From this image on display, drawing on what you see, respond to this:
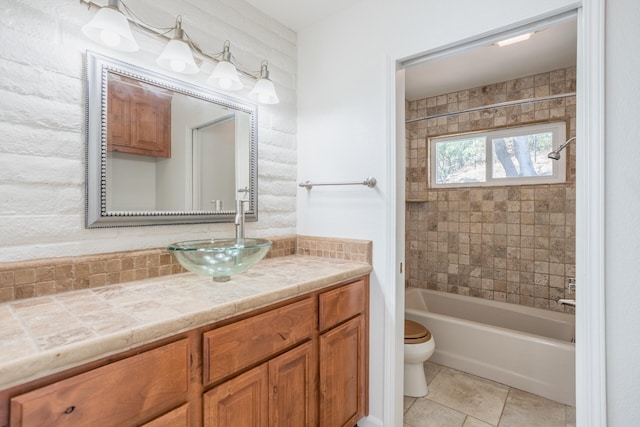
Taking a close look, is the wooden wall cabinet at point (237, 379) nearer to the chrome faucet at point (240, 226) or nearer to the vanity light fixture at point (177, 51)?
the chrome faucet at point (240, 226)

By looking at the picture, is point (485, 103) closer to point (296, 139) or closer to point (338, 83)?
point (338, 83)

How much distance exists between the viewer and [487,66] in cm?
249

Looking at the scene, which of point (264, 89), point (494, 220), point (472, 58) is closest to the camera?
point (264, 89)

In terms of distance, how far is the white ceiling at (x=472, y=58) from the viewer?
5.86ft

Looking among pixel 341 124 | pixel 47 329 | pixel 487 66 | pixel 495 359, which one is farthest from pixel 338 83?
pixel 495 359

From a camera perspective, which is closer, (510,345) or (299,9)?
(299,9)

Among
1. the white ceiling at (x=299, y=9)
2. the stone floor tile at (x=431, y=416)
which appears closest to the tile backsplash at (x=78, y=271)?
the white ceiling at (x=299, y=9)

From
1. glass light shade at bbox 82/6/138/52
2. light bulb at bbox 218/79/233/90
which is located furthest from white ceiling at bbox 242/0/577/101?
glass light shade at bbox 82/6/138/52

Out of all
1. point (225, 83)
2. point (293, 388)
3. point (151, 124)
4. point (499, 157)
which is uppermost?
point (225, 83)

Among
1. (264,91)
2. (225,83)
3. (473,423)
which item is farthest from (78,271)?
(473,423)

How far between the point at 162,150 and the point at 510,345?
253 cm

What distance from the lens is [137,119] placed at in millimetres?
1313

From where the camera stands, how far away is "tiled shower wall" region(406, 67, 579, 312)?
257 cm

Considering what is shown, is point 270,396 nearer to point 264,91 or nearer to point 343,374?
point 343,374
